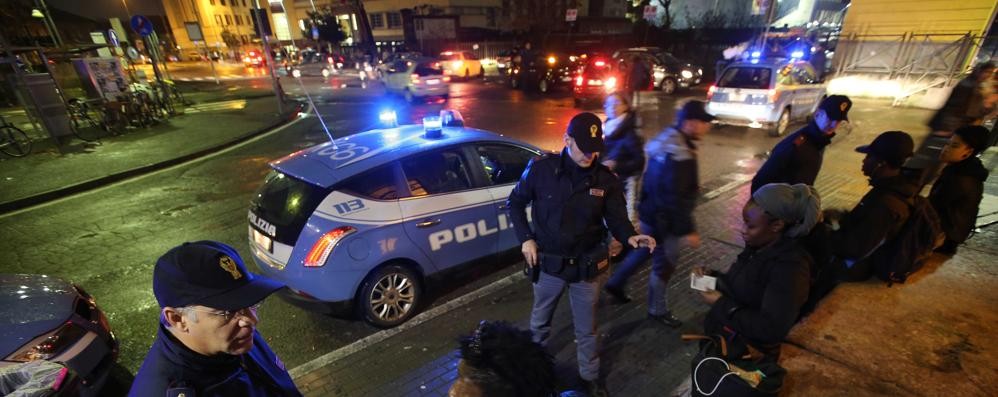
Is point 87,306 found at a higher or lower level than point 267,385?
lower

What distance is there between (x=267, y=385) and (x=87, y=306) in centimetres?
249

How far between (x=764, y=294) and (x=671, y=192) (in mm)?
1432

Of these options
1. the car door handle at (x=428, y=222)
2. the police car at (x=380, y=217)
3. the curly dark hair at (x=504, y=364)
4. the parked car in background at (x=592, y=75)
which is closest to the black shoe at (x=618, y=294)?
the police car at (x=380, y=217)

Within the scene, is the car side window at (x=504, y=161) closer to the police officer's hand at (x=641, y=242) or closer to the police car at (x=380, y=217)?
the police car at (x=380, y=217)

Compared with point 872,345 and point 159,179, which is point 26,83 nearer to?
point 159,179

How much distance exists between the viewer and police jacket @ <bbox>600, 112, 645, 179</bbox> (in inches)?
158

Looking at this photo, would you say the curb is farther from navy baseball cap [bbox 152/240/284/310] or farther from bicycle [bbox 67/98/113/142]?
navy baseball cap [bbox 152/240/284/310]

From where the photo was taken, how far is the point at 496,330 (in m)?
1.42

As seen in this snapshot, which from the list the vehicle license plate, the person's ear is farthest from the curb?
the person's ear

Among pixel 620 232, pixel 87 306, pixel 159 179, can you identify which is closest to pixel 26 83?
pixel 159 179

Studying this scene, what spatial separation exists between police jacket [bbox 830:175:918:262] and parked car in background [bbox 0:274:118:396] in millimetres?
4563

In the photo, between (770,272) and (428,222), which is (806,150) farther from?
(428,222)

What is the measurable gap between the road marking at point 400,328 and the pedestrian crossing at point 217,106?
15806 millimetres

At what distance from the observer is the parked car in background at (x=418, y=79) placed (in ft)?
53.2
